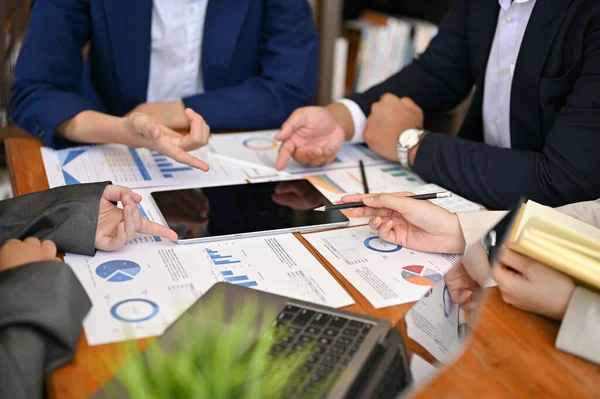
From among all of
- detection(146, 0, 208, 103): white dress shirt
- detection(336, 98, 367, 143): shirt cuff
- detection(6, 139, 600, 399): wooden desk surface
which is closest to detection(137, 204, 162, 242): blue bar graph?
detection(6, 139, 600, 399): wooden desk surface

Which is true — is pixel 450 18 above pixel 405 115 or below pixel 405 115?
above

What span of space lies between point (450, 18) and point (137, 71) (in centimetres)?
83

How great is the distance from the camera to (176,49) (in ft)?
5.39

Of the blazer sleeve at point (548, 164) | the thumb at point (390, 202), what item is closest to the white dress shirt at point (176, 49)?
the blazer sleeve at point (548, 164)

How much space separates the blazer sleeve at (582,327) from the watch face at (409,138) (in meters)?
0.60

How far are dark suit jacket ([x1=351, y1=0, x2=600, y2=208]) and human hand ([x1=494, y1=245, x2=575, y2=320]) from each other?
347 millimetres

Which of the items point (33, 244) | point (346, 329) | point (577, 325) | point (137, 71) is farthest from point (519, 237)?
point (137, 71)

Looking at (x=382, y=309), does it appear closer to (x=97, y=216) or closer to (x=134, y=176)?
(x=97, y=216)

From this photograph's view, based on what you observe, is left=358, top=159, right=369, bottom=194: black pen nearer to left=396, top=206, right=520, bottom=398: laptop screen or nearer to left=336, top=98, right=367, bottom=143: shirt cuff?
left=336, top=98, right=367, bottom=143: shirt cuff

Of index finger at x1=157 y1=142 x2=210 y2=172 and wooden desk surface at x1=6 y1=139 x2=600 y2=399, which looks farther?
index finger at x1=157 y1=142 x2=210 y2=172

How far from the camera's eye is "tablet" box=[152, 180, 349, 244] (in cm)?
96

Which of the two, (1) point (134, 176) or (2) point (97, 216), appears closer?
(2) point (97, 216)

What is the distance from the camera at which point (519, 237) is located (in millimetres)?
741

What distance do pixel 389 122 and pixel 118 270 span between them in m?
0.77
